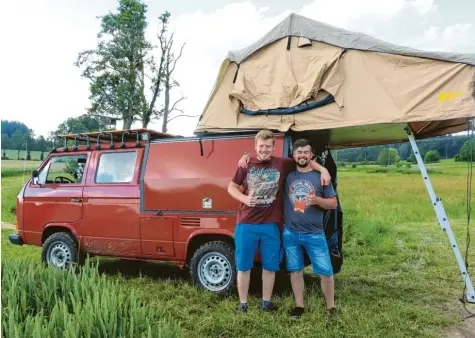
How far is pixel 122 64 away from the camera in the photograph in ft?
79.2

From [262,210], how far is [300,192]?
426mm

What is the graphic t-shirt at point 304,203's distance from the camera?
14.3 feet

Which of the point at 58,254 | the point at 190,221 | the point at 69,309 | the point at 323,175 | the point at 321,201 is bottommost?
the point at 58,254

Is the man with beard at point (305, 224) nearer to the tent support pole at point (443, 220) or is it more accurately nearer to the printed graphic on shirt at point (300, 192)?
the printed graphic on shirt at point (300, 192)

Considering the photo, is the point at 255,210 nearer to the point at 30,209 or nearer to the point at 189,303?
the point at 189,303

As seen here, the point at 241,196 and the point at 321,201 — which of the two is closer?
the point at 321,201

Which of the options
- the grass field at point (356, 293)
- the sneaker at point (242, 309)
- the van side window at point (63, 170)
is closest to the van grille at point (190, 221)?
the grass field at point (356, 293)

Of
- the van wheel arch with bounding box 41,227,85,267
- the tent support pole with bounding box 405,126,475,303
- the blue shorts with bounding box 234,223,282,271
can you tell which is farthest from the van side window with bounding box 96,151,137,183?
the tent support pole with bounding box 405,126,475,303

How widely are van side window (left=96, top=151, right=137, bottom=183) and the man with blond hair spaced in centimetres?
196

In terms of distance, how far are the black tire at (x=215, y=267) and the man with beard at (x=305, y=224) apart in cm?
88

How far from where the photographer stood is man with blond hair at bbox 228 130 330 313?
4.46 meters

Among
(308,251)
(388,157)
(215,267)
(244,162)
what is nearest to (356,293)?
(308,251)

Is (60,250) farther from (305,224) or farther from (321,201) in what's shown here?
(321,201)

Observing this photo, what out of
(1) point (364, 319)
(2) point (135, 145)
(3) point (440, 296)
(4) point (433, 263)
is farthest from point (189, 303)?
(4) point (433, 263)
